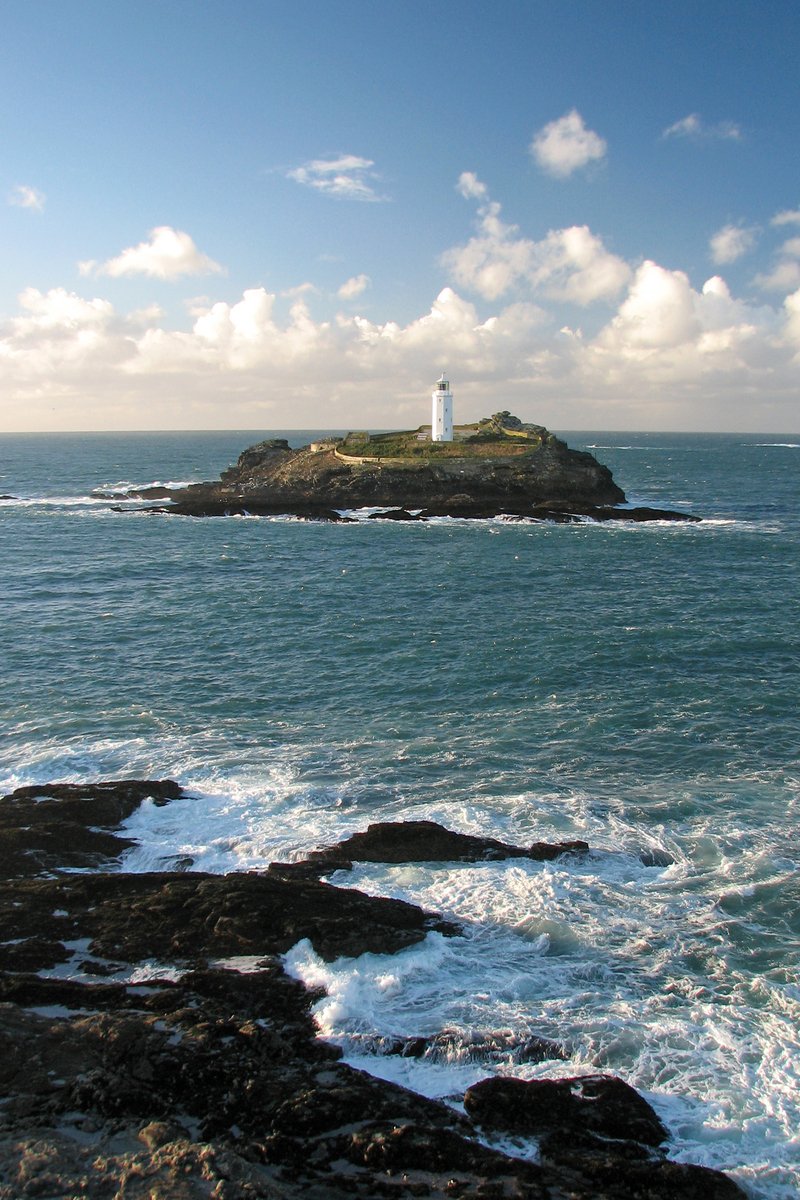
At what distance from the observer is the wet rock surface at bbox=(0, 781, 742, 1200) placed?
378 inches

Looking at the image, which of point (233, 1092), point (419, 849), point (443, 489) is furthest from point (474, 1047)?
point (443, 489)

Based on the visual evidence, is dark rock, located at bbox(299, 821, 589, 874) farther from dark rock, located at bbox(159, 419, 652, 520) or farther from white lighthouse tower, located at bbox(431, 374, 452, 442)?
white lighthouse tower, located at bbox(431, 374, 452, 442)

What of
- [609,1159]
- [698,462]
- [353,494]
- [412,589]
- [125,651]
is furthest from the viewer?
[698,462]

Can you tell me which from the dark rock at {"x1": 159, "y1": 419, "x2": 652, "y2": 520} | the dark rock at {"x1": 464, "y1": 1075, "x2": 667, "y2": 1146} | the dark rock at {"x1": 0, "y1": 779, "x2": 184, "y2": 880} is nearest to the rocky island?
the dark rock at {"x1": 159, "y1": 419, "x2": 652, "y2": 520}

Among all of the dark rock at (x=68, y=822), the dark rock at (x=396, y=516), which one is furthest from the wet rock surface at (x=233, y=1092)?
the dark rock at (x=396, y=516)

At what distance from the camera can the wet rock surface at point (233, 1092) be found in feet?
31.5

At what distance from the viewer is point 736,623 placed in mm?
39469

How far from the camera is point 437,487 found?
84312 millimetres

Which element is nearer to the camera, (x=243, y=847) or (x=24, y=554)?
(x=243, y=847)

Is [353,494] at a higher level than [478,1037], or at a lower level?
higher

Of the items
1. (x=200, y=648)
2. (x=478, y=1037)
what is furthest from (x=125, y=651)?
(x=478, y=1037)

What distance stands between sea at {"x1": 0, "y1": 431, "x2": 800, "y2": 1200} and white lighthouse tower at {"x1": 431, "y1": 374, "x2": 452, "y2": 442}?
1881 inches

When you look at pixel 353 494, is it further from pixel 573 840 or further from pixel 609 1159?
pixel 609 1159

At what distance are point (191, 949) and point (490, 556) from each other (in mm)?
47555
